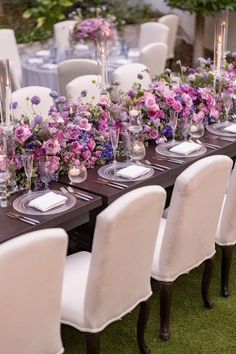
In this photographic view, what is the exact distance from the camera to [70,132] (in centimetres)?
276

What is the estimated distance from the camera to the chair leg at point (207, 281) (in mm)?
2775

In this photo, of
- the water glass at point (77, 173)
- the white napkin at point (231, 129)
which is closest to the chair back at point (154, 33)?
the white napkin at point (231, 129)

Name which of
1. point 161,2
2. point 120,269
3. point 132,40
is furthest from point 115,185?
point 161,2

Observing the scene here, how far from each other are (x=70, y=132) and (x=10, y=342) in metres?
1.21

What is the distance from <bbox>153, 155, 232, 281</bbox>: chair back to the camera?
233 centimetres

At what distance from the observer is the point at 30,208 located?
2.41 metres

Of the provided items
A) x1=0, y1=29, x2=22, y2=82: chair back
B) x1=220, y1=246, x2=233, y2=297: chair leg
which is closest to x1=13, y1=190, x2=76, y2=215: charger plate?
x1=220, y1=246, x2=233, y2=297: chair leg

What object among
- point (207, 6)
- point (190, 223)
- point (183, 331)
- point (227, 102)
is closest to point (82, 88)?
point (227, 102)

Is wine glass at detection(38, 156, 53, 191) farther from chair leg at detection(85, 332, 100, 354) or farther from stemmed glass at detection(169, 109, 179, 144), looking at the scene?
stemmed glass at detection(169, 109, 179, 144)

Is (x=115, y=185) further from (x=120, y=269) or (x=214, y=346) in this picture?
(x=214, y=346)

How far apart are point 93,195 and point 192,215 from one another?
1.47 ft

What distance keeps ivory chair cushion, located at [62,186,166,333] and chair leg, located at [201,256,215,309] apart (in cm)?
53

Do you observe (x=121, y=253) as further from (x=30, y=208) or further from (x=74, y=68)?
(x=74, y=68)

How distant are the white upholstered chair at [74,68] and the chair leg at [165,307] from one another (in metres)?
2.65
